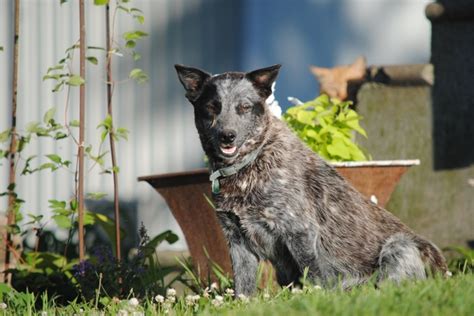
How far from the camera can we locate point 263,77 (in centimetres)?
425

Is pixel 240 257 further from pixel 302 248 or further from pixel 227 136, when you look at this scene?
pixel 227 136

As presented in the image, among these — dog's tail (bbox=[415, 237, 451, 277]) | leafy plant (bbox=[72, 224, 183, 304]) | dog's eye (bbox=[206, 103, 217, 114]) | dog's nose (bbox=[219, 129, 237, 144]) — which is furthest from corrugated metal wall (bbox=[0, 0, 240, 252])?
dog's tail (bbox=[415, 237, 451, 277])

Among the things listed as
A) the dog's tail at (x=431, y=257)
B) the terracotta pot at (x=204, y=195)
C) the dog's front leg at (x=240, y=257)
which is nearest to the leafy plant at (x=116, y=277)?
the terracotta pot at (x=204, y=195)

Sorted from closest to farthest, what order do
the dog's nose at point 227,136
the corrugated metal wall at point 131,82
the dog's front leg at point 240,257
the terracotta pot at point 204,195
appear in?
the dog's nose at point 227,136 → the dog's front leg at point 240,257 → the terracotta pot at point 204,195 → the corrugated metal wall at point 131,82

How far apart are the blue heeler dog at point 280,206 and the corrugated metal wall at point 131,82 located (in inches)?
92.5

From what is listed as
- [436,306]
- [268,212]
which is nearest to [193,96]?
[268,212]

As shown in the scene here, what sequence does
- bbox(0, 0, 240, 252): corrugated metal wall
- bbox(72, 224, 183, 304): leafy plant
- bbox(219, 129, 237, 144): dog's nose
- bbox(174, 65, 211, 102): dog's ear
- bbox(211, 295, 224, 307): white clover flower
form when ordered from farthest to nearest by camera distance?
bbox(0, 0, 240, 252): corrugated metal wall
bbox(72, 224, 183, 304): leafy plant
bbox(174, 65, 211, 102): dog's ear
bbox(219, 129, 237, 144): dog's nose
bbox(211, 295, 224, 307): white clover flower

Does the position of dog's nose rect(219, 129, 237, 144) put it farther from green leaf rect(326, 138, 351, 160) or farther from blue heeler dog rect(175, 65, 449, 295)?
green leaf rect(326, 138, 351, 160)

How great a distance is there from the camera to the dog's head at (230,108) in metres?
4.11

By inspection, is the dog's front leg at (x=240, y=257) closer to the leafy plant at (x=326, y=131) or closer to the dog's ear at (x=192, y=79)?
the dog's ear at (x=192, y=79)

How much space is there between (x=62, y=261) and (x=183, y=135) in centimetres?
141

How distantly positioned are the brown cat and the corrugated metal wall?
2.22ft

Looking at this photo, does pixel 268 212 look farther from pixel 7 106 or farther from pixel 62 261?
pixel 7 106

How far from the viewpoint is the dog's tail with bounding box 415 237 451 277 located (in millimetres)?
4207
